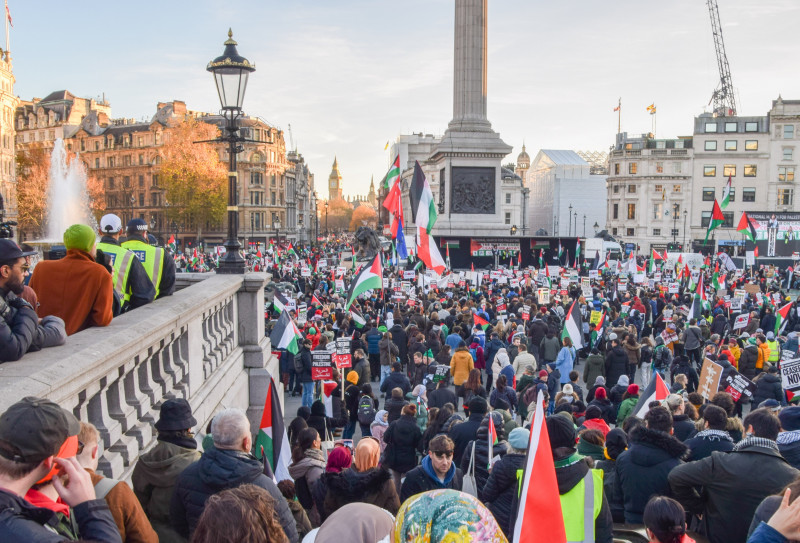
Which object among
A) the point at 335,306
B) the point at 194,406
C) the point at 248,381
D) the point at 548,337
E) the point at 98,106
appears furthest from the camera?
the point at 98,106

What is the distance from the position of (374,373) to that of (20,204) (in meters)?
60.2

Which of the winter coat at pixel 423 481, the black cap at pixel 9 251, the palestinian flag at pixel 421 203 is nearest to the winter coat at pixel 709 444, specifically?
the winter coat at pixel 423 481

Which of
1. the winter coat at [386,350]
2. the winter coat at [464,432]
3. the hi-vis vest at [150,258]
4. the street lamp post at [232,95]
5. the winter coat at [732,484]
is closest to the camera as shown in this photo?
the winter coat at [732,484]

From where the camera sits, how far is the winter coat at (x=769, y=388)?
10.9 m

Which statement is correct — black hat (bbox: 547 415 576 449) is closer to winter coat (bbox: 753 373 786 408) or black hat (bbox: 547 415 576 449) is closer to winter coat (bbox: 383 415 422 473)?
winter coat (bbox: 383 415 422 473)

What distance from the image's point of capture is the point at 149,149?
9350 centimetres

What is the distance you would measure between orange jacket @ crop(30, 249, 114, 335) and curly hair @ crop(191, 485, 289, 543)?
283cm

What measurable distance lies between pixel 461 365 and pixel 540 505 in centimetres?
904

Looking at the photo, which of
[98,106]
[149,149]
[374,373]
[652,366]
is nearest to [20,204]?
[149,149]

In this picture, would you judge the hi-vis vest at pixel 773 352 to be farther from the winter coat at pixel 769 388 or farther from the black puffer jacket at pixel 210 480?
the black puffer jacket at pixel 210 480

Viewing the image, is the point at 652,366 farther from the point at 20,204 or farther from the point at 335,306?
the point at 20,204

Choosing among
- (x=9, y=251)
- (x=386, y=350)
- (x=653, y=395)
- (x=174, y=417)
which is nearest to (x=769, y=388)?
(x=653, y=395)

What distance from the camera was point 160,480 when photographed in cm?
414

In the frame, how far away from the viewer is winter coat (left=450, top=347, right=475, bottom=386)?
12.9 m
